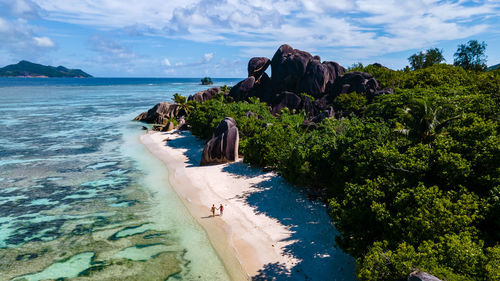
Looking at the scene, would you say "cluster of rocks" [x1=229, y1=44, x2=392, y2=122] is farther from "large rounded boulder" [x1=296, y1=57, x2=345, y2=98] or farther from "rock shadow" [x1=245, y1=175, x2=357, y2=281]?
"rock shadow" [x1=245, y1=175, x2=357, y2=281]

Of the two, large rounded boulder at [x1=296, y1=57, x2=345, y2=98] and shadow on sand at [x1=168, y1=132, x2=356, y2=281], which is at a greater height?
large rounded boulder at [x1=296, y1=57, x2=345, y2=98]

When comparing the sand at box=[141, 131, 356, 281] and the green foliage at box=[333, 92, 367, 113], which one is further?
the green foliage at box=[333, 92, 367, 113]

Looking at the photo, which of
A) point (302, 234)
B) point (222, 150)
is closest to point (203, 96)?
point (222, 150)

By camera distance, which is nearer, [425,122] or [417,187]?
[417,187]

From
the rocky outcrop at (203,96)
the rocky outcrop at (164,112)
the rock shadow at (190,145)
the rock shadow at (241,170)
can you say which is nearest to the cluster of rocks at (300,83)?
the rocky outcrop at (203,96)

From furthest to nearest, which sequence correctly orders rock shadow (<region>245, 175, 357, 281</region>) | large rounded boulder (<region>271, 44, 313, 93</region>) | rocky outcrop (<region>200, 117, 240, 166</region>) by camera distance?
large rounded boulder (<region>271, 44, 313, 93</region>)
rocky outcrop (<region>200, 117, 240, 166</region>)
rock shadow (<region>245, 175, 357, 281</region>)

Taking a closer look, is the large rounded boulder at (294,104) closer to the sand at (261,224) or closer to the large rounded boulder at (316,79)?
the large rounded boulder at (316,79)

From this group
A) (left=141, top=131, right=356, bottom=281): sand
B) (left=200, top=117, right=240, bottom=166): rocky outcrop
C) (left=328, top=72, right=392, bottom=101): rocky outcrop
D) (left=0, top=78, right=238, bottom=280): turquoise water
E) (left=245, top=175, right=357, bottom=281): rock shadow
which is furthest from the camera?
(left=328, top=72, right=392, bottom=101): rocky outcrop

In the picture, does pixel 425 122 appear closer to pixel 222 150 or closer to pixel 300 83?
pixel 222 150

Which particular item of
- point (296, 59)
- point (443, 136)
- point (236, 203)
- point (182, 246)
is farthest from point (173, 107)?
point (443, 136)

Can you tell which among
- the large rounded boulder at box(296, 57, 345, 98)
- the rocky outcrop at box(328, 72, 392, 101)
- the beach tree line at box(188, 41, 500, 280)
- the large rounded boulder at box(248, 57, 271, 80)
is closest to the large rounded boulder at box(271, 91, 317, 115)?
the large rounded boulder at box(296, 57, 345, 98)
